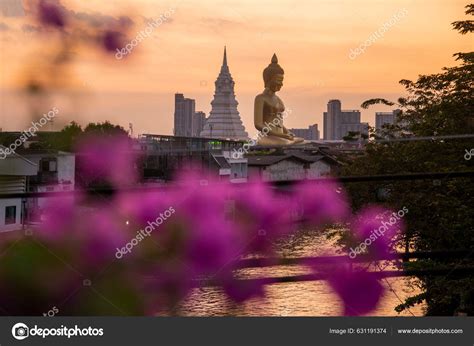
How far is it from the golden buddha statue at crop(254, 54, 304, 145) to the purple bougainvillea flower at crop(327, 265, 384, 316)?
507 centimetres

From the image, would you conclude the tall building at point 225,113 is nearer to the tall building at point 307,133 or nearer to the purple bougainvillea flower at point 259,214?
the tall building at point 307,133

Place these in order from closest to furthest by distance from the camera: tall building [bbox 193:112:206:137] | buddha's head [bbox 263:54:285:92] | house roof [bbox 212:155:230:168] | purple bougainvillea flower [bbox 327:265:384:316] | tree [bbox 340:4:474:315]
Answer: purple bougainvillea flower [bbox 327:265:384:316]
tree [bbox 340:4:474:315]
house roof [bbox 212:155:230:168]
tall building [bbox 193:112:206:137]
buddha's head [bbox 263:54:285:92]

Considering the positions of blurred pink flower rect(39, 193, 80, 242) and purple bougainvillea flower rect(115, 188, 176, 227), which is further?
blurred pink flower rect(39, 193, 80, 242)

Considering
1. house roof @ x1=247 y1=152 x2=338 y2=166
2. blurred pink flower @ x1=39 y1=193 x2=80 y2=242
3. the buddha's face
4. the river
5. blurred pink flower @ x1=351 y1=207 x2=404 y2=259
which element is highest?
the buddha's face

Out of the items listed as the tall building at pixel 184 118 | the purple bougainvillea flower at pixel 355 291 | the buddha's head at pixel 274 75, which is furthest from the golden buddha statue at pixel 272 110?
the purple bougainvillea flower at pixel 355 291

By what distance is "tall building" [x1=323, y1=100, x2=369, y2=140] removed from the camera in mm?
7680

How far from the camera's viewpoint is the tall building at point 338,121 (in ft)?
25.2

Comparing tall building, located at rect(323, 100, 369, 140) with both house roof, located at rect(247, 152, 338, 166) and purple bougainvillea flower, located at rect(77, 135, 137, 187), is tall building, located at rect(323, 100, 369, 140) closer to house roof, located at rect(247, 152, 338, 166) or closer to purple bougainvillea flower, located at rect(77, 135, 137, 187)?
house roof, located at rect(247, 152, 338, 166)

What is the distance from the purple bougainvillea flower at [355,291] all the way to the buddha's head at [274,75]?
5.44 meters

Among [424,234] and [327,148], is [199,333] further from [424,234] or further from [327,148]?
[327,148]

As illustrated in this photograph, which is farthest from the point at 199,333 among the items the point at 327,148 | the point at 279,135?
the point at 279,135

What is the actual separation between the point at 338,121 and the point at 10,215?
6195mm

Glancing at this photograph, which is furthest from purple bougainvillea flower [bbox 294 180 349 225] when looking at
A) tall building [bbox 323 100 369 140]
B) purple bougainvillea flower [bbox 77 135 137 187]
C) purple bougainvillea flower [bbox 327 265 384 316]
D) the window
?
tall building [bbox 323 100 369 140]

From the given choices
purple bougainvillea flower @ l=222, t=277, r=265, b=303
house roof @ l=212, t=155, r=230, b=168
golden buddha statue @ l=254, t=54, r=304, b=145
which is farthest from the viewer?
golden buddha statue @ l=254, t=54, r=304, b=145
